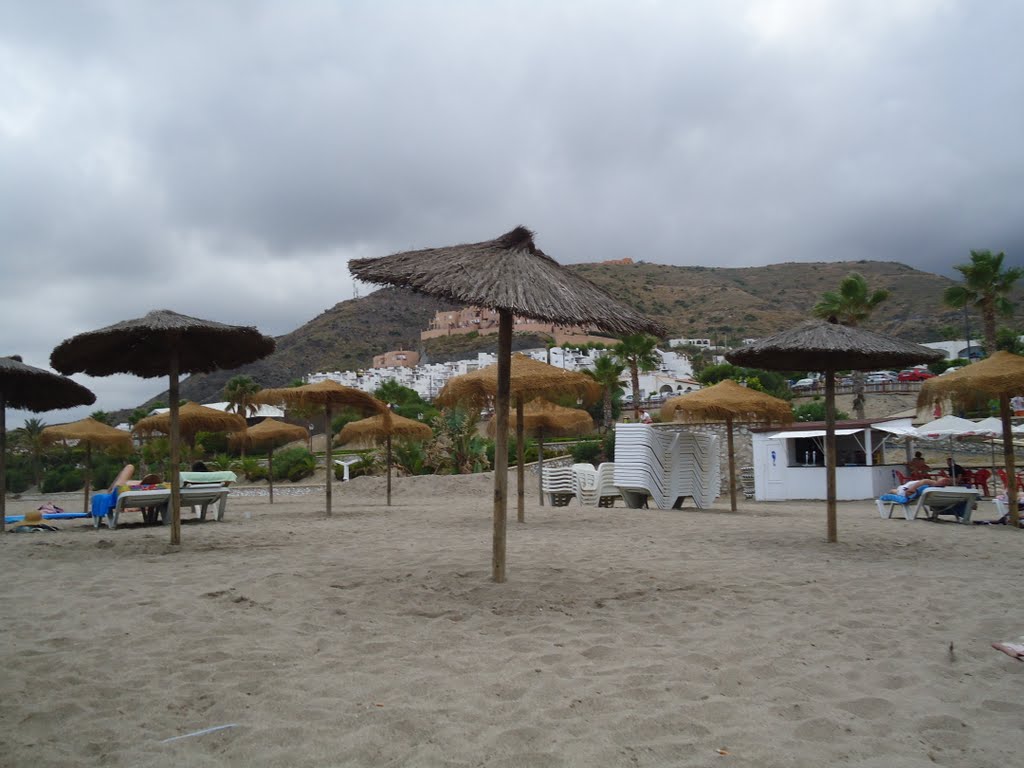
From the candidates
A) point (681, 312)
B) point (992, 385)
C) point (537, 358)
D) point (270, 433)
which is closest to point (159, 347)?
point (992, 385)

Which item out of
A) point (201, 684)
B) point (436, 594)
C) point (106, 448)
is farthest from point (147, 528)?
point (201, 684)

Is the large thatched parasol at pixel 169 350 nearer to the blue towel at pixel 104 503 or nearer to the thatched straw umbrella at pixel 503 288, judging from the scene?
the blue towel at pixel 104 503

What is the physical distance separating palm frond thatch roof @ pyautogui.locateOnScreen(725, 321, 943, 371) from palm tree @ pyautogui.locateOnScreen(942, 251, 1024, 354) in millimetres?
20777

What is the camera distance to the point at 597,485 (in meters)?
15.3

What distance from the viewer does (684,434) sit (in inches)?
545

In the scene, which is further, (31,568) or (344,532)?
(344,532)

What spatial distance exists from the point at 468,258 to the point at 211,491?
287 inches

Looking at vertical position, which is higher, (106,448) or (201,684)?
(106,448)

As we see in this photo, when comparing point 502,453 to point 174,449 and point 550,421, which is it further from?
point 550,421

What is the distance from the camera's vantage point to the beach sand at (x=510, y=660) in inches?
102

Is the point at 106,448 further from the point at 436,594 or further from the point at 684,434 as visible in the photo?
the point at 436,594

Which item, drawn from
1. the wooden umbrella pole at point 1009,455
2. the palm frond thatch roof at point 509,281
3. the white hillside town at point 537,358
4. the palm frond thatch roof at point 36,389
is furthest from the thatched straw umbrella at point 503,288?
the white hillside town at point 537,358

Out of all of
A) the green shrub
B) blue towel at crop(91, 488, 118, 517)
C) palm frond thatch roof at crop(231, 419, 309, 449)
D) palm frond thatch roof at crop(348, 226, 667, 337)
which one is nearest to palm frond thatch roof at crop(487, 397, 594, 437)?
palm frond thatch roof at crop(231, 419, 309, 449)

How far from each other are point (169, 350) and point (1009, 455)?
35.9ft
